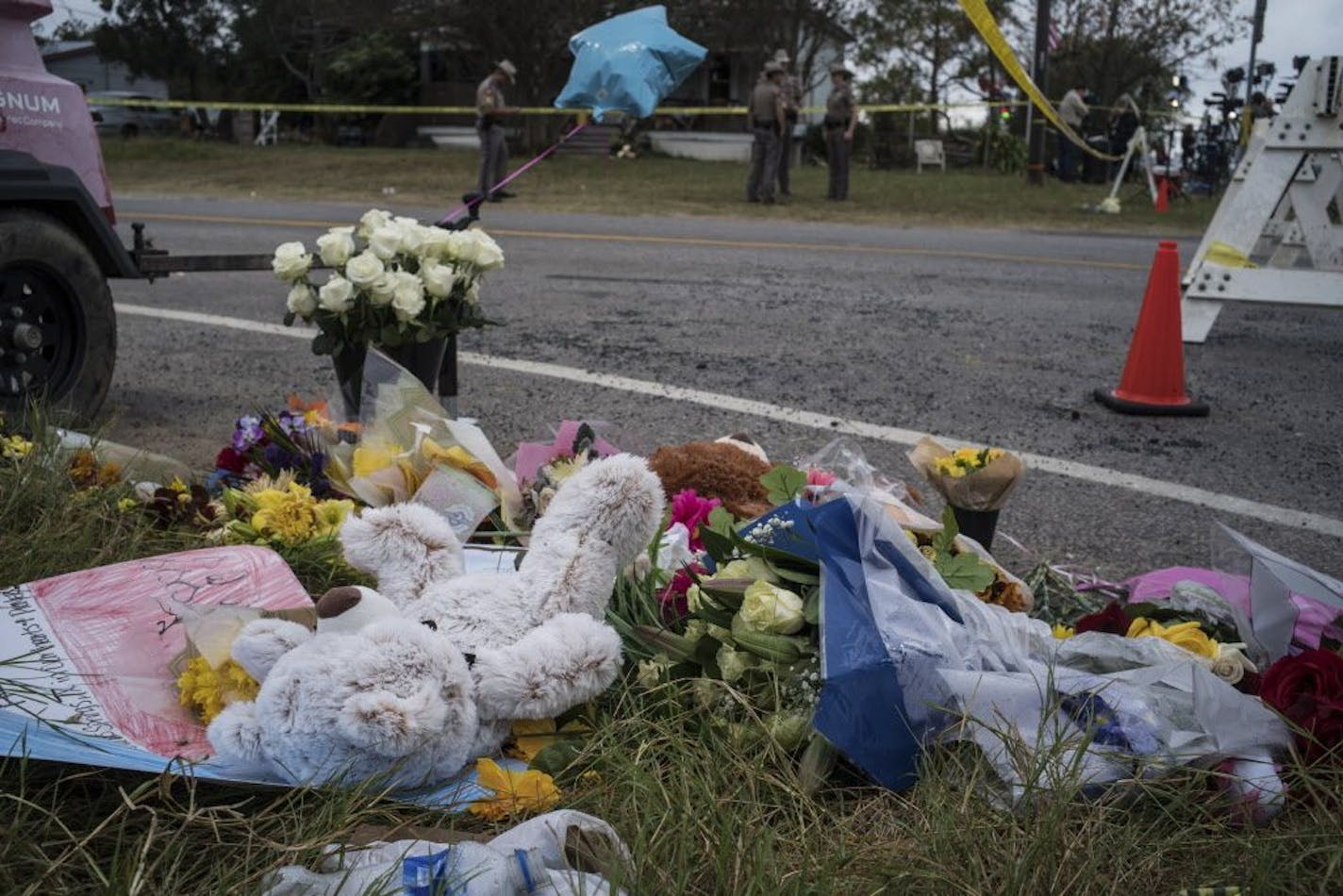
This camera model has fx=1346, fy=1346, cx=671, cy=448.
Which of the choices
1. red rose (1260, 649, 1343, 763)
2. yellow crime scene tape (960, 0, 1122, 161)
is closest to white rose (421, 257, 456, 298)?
red rose (1260, 649, 1343, 763)

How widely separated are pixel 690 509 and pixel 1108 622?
1.06 meters

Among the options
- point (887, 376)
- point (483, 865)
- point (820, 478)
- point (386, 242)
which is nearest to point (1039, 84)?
point (887, 376)

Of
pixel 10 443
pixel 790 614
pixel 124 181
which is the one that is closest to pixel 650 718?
pixel 790 614

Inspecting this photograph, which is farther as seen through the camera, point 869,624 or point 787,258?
point 787,258

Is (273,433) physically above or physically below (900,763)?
above

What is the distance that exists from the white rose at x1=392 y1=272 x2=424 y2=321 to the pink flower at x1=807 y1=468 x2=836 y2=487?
129cm

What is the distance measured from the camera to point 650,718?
8.43 ft

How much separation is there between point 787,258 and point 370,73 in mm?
33368

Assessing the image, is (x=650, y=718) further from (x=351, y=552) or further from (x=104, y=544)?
(x=104, y=544)

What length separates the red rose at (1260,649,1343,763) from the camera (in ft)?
7.70

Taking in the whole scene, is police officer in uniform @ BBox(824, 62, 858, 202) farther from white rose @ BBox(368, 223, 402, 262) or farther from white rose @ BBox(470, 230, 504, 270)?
white rose @ BBox(368, 223, 402, 262)

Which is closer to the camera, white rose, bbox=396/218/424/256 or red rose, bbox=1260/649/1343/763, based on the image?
red rose, bbox=1260/649/1343/763

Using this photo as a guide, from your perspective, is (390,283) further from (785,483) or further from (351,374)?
(785,483)

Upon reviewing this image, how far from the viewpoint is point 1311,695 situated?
2.38 meters
